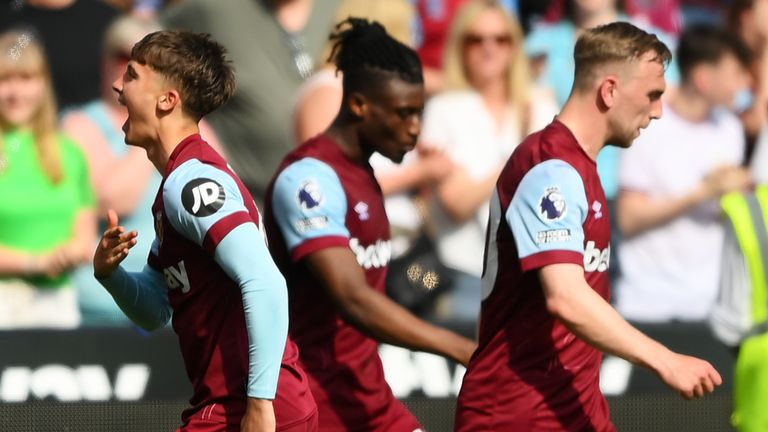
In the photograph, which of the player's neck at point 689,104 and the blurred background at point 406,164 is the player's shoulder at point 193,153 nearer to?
the blurred background at point 406,164

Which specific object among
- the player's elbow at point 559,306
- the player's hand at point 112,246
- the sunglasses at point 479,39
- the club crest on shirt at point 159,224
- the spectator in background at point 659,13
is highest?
the spectator in background at point 659,13

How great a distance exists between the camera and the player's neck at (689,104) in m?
8.21

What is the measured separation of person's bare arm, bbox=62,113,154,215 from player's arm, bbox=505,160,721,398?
322 centimetres

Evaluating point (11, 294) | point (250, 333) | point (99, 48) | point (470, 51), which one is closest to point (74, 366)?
point (11, 294)

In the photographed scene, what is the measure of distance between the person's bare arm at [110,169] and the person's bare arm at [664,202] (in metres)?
2.57

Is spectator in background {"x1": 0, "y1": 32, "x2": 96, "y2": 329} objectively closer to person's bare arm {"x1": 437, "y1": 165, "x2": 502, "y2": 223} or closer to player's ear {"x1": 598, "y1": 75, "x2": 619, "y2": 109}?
person's bare arm {"x1": 437, "y1": 165, "x2": 502, "y2": 223}

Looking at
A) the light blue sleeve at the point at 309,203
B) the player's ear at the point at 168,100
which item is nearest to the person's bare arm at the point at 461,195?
the light blue sleeve at the point at 309,203

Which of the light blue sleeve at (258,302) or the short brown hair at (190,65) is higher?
the short brown hair at (190,65)

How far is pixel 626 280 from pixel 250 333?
4.42 meters

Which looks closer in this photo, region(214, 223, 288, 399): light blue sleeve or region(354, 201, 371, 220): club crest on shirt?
region(214, 223, 288, 399): light blue sleeve

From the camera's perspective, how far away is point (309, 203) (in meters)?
5.30

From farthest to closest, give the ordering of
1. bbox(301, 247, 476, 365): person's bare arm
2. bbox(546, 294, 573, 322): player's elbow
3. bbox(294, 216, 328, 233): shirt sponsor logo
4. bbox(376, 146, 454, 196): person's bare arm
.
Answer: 1. bbox(376, 146, 454, 196): person's bare arm
2. bbox(294, 216, 328, 233): shirt sponsor logo
3. bbox(301, 247, 476, 365): person's bare arm
4. bbox(546, 294, 573, 322): player's elbow

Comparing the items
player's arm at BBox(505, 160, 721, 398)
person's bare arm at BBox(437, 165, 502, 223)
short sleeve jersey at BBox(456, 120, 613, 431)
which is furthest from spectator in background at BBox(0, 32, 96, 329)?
player's arm at BBox(505, 160, 721, 398)

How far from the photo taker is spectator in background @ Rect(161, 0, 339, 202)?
7.62 meters
